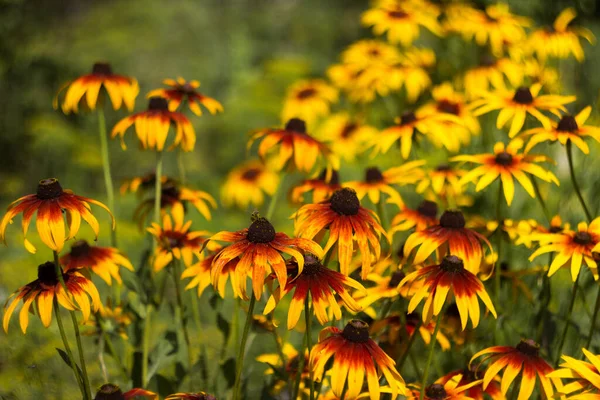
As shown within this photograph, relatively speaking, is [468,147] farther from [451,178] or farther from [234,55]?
[234,55]

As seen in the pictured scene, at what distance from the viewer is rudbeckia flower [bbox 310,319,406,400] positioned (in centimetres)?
132

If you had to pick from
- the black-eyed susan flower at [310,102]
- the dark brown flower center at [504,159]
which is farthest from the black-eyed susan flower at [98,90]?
the black-eyed susan flower at [310,102]

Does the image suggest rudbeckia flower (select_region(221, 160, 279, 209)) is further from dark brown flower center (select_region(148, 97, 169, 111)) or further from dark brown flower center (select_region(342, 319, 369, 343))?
dark brown flower center (select_region(342, 319, 369, 343))

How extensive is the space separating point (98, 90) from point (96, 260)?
542 millimetres

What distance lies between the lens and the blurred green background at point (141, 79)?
3055mm

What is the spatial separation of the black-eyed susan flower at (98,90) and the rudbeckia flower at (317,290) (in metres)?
0.88

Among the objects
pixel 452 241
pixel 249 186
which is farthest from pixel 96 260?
pixel 249 186

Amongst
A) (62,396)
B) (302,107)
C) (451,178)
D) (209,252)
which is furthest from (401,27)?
(62,396)

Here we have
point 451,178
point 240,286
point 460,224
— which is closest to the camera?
point 240,286

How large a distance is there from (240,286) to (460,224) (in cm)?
59

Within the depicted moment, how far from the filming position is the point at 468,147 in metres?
3.25

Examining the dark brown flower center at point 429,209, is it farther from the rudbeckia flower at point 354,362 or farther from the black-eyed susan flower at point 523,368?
the rudbeckia flower at point 354,362

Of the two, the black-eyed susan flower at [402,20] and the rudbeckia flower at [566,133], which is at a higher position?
the black-eyed susan flower at [402,20]

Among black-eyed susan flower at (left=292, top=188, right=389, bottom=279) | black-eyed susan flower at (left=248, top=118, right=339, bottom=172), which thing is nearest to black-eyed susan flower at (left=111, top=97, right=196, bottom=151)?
black-eyed susan flower at (left=248, top=118, right=339, bottom=172)
